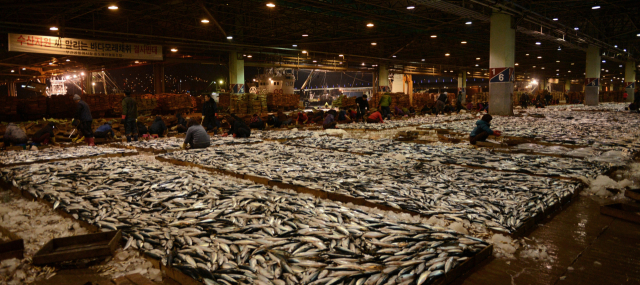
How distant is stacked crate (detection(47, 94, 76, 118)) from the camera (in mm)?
23234

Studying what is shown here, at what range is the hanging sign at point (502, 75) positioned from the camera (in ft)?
73.1

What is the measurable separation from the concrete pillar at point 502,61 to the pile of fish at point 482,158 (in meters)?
14.5

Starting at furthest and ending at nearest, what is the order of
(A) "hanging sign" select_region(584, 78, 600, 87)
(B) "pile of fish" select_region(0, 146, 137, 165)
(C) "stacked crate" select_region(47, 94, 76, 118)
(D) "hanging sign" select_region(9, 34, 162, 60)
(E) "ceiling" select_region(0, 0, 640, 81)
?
(A) "hanging sign" select_region(584, 78, 600, 87) → (C) "stacked crate" select_region(47, 94, 76, 118) → (E) "ceiling" select_region(0, 0, 640, 81) → (D) "hanging sign" select_region(9, 34, 162, 60) → (B) "pile of fish" select_region(0, 146, 137, 165)

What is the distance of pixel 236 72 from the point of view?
32.5 metres

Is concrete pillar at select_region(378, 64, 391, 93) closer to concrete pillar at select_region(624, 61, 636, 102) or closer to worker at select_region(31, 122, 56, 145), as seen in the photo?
concrete pillar at select_region(624, 61, 636, 102)

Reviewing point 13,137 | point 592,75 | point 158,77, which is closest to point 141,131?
point 13,137

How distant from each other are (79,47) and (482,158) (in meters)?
21.9

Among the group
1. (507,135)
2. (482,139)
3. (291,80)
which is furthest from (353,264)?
(291,80)

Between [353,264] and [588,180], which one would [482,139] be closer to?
[588,180]

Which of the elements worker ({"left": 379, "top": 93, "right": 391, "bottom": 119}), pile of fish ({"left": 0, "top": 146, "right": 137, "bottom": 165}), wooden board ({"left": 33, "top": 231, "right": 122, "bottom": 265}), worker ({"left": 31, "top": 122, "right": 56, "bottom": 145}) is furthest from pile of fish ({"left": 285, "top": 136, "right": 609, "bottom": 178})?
worker ({"left": 379, "top": 93, "right": 391, "bottom": 119})

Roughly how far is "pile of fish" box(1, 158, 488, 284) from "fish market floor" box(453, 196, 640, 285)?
11.2 inches

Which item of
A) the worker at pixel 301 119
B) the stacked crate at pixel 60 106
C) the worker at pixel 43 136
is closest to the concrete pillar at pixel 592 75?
the worker at pixel 301 119

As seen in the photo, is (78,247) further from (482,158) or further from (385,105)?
(385,105)

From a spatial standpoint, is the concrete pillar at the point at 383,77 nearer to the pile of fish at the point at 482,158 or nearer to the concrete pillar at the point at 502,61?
the concrete pillar at the point at 502,61
